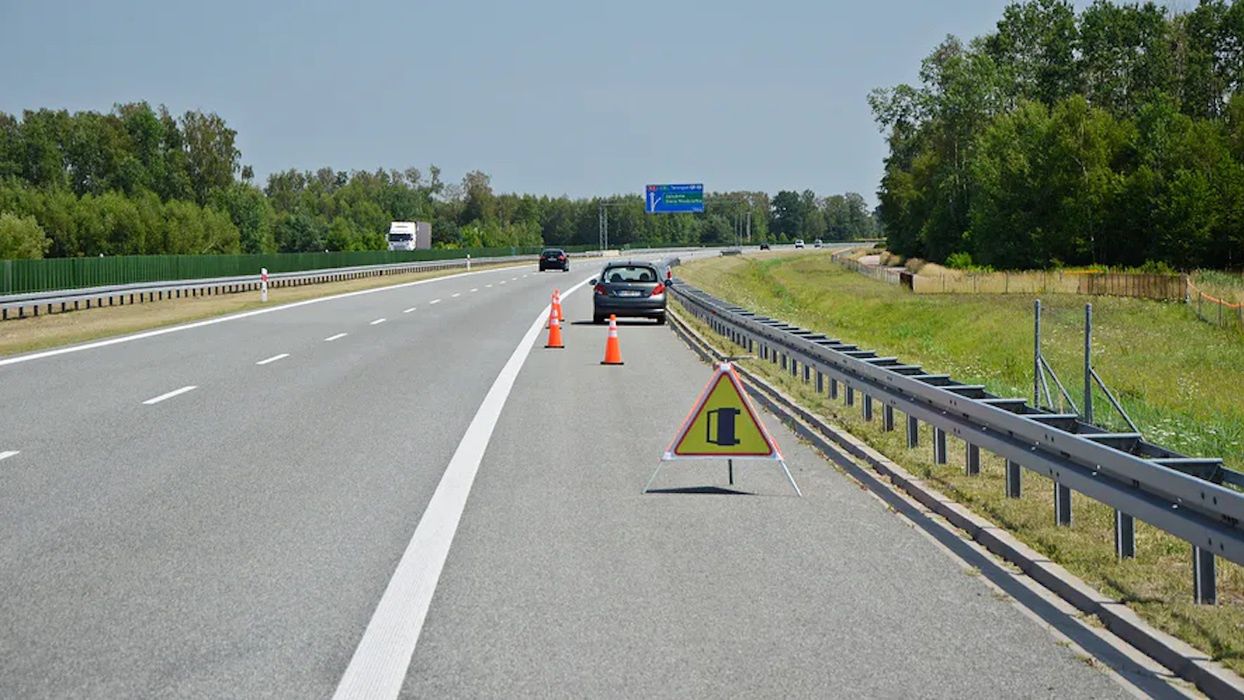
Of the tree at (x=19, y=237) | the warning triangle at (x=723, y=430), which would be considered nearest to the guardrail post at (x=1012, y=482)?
the warning triangle at (x=723, y=430)

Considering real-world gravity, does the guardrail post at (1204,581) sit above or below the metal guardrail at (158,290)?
below

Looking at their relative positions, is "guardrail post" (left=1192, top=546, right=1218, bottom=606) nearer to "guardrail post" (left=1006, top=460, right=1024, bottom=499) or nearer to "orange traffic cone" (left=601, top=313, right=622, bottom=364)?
"guardrail post" (left=1006, top=460, right=1024, bottom=499)

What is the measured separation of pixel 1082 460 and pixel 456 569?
3.55 m

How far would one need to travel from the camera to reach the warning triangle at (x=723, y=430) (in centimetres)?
1095

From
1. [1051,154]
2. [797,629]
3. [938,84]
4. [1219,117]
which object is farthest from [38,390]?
[938,84]

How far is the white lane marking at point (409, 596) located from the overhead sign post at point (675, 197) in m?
101

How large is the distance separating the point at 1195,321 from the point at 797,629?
4489 centimetres

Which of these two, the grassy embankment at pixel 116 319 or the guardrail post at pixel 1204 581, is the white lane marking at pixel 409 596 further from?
the grassy embankment at pixel 116 319

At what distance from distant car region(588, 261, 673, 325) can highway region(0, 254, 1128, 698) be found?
18193 mm

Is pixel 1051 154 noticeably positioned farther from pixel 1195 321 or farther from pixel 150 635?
pixel 150 635

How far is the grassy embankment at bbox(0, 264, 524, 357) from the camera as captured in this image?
1193 inches

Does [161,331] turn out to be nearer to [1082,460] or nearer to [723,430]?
[723,430]

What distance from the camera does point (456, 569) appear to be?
805 centimetres

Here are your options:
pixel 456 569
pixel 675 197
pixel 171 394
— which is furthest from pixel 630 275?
pixel 675 197
